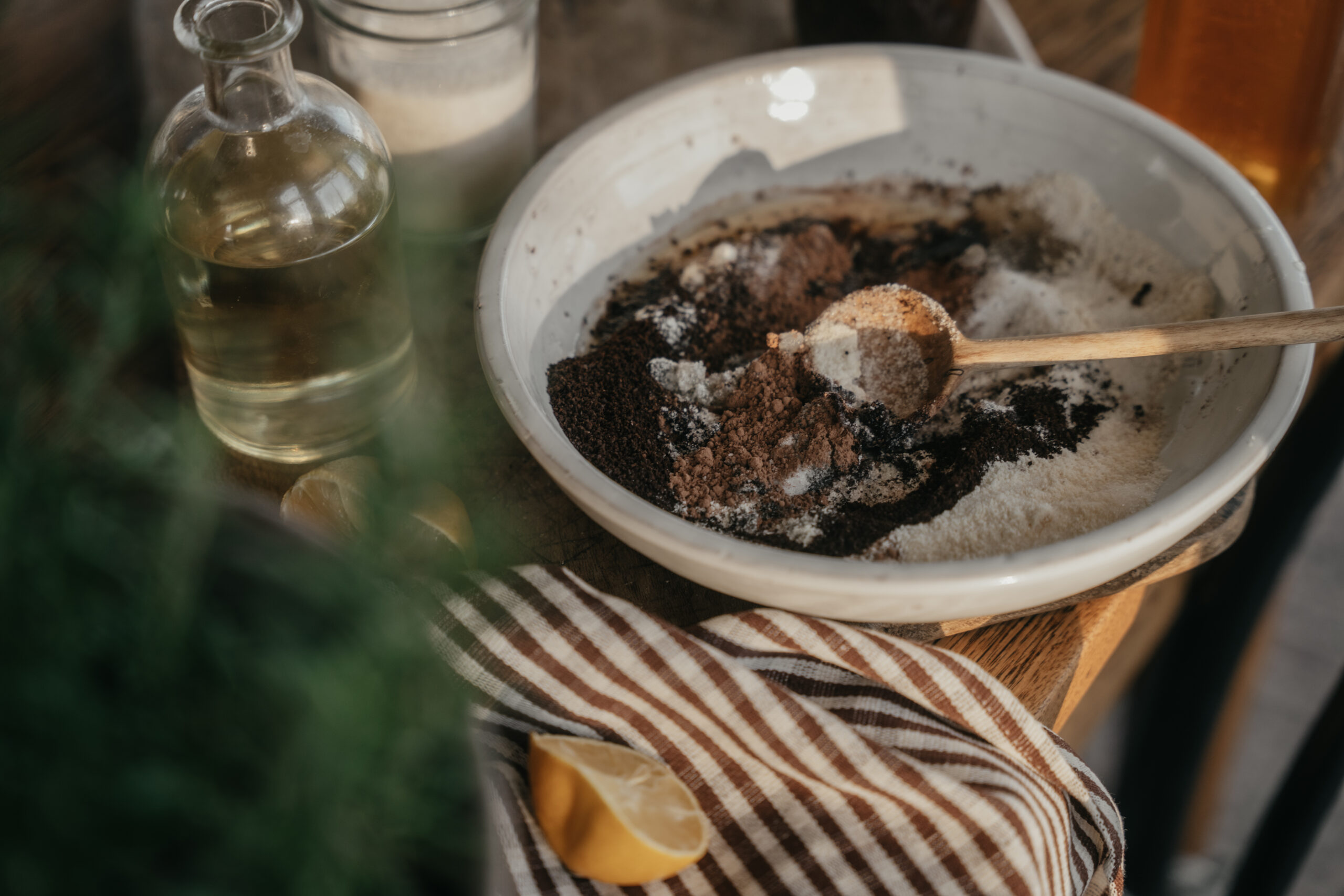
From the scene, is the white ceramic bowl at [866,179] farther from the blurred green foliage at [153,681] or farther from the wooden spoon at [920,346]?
the blurred green foliage at [153,681]

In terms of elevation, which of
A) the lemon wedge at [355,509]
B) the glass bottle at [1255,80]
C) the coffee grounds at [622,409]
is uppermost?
the glass bottle at [1255,80]

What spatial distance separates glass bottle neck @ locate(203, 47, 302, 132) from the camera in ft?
2.24

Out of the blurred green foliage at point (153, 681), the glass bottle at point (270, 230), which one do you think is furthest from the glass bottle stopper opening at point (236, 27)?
the blurred green foliage at point (153, 681)

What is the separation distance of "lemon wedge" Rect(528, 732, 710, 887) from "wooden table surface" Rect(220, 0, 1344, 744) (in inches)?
5.1

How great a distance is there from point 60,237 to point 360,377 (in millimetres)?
291

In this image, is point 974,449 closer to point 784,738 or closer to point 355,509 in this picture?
point 784,738

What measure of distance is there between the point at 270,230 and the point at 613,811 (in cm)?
45

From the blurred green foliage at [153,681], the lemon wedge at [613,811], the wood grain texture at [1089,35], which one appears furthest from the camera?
the wood grain texture at [1089,35]

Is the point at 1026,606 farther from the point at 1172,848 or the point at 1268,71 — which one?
the point at 1172,848

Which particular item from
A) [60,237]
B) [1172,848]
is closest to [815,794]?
[60,237]

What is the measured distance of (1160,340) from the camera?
762mm

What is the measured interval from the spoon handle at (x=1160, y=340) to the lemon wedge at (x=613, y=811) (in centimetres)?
38

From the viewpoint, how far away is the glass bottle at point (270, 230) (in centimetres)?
70

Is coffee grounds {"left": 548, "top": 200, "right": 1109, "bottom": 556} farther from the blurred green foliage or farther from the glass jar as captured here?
the blurred green foliage
